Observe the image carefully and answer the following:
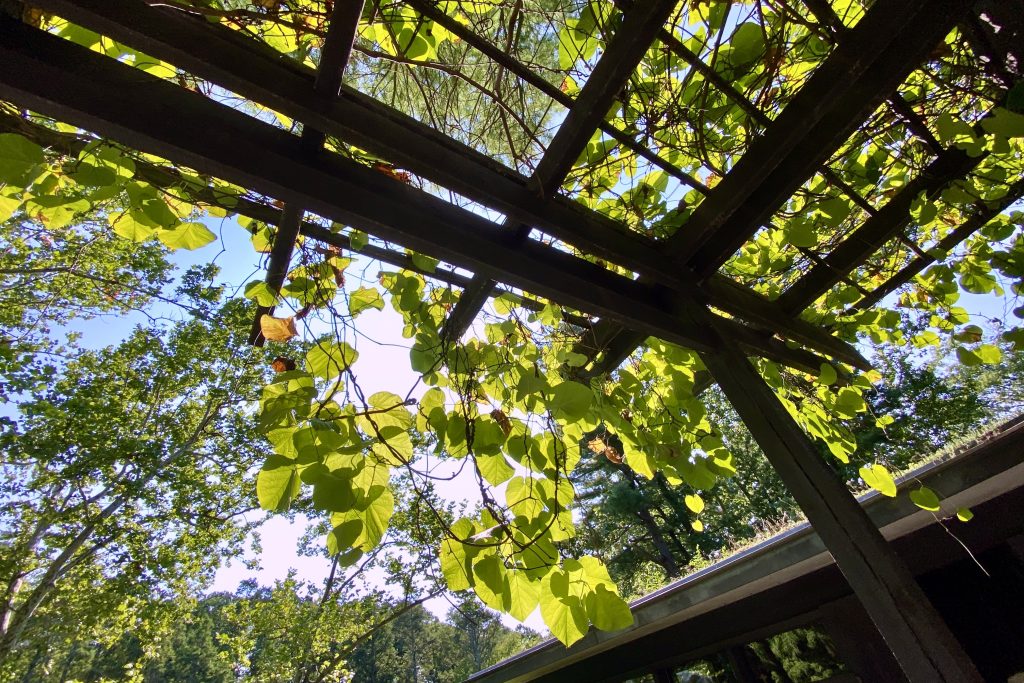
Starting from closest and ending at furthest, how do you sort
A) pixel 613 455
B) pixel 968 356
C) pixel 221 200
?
pixel 221 200
pixel 613 455
pixel 968 356

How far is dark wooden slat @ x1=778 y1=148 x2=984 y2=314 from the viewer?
155 centimetres

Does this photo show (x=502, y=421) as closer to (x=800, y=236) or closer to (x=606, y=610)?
(x=606, y=610)

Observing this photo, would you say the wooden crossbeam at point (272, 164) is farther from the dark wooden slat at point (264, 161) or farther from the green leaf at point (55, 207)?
the green leaf at point (55, 207)

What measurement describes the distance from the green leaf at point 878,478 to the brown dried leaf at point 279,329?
5.68ft

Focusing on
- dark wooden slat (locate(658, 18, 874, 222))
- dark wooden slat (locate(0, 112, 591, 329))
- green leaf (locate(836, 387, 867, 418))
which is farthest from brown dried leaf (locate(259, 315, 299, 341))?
green leaf (locate(836, 387, 867, 418))

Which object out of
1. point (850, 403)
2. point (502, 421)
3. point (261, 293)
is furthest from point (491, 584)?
point (850, 403)

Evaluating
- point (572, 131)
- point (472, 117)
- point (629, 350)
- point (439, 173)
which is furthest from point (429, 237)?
point (629, 350)

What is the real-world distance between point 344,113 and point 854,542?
4.49ft

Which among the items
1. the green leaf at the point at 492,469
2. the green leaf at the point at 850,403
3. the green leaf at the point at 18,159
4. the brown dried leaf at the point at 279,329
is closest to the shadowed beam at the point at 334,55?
the brown dried leaf at the point at 279,329

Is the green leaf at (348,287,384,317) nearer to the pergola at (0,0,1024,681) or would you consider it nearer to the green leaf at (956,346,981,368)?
the pergola at (0,0,1024,681)

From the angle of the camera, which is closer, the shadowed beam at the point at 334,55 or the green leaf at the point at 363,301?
the shadowed beam at the point at 334,55

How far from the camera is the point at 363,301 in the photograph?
1.23 meters

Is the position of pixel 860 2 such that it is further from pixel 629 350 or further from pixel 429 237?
pixel 429 237

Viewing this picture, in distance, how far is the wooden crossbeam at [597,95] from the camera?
857mm
